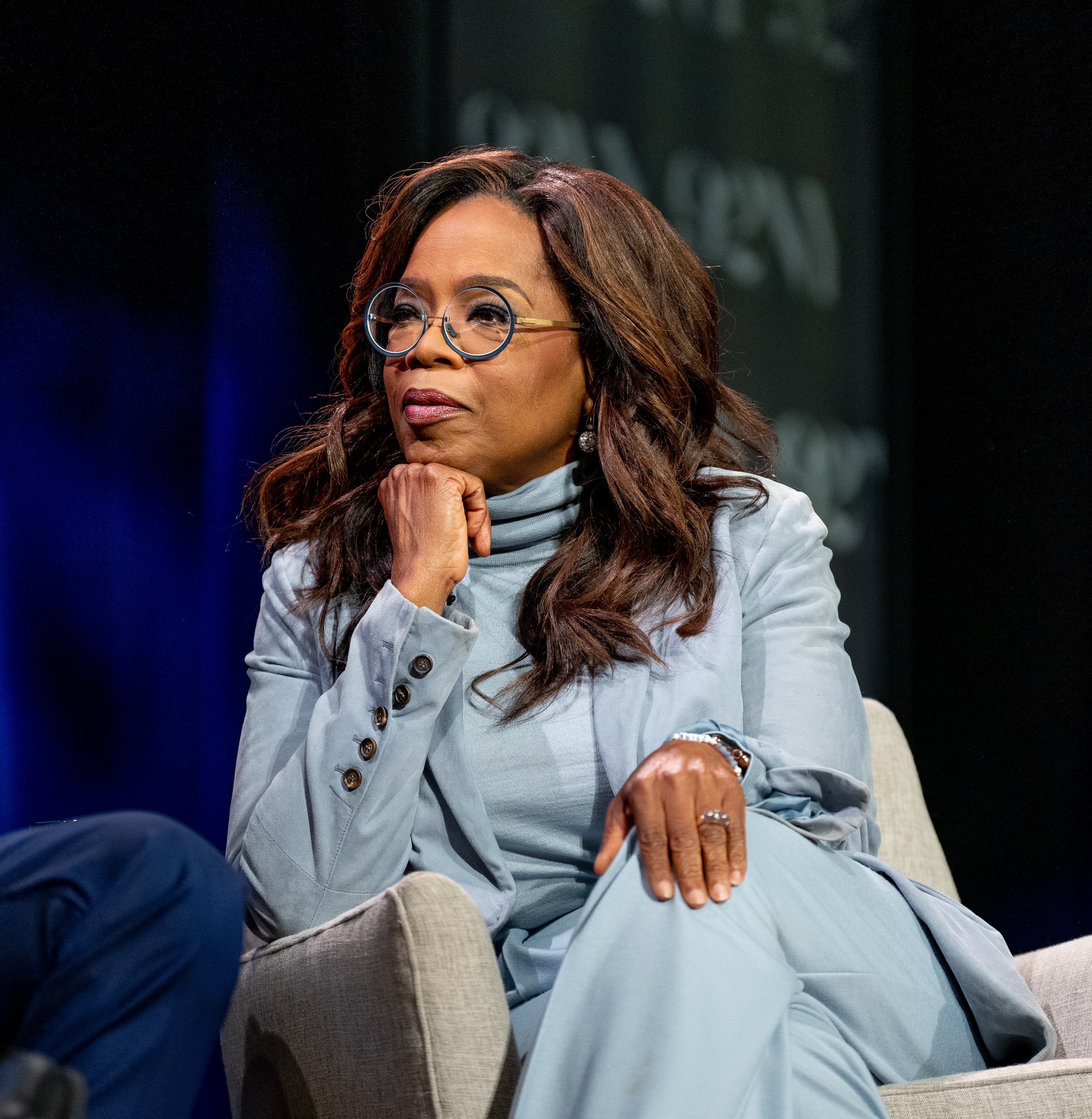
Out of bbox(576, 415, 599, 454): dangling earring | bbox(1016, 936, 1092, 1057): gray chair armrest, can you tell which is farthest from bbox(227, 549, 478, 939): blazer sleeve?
bbox(1016, 936, 1092, 1057): gray chair armrest

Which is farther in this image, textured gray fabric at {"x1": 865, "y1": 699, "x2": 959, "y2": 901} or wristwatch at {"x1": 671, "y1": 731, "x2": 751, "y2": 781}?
textured gray fabric at {"x1": 865, "y1": 699, "x2": 959, "y2": 901}

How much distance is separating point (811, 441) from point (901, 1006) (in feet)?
5.69

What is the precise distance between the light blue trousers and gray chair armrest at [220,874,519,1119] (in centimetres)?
8

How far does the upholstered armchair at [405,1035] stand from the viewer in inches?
41.4

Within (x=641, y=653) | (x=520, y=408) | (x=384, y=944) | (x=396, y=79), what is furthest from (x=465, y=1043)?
(x=396, y=79)

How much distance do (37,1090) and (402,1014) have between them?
373 mm

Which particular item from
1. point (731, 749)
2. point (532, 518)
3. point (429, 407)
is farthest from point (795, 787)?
point (429, 407)

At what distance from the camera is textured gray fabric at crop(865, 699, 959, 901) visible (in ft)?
6.03

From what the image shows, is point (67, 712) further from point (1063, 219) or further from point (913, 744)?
point (1063, 219)

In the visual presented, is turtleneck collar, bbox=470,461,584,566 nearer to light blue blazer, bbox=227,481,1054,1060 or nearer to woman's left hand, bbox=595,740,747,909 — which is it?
light blue blazer, bbox=227,481,1054,1060

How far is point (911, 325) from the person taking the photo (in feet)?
9.18

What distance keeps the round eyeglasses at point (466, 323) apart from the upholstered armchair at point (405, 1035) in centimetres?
68

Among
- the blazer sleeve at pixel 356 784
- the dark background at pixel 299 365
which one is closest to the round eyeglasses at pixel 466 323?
the blazer sleeve at pixel 356 784

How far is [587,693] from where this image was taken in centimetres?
149
